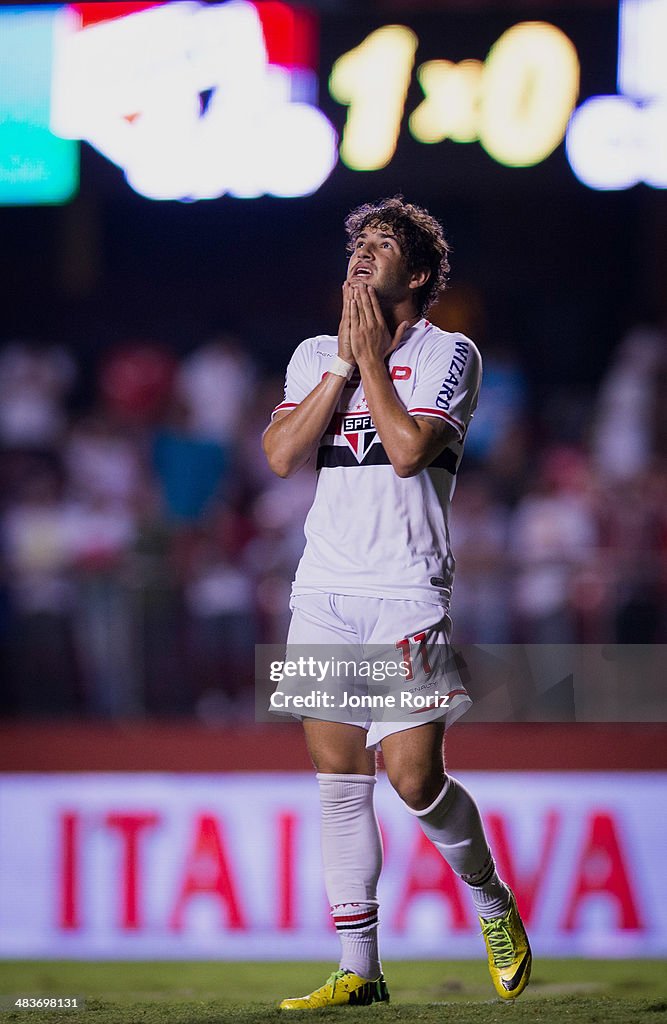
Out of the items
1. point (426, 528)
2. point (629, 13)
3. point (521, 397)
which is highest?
point (629, 13)

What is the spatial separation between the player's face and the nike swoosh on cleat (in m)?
1.69

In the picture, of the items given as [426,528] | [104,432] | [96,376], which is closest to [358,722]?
[426,528]

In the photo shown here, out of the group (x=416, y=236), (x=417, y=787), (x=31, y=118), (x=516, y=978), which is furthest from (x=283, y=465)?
(x=31, y=118)

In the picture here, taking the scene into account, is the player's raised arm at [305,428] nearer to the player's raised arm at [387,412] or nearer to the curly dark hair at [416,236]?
the player's raised arm at [387,412]

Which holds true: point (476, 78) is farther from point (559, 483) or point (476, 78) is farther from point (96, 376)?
point (96, 376)

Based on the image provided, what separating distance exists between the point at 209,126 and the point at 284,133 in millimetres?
345

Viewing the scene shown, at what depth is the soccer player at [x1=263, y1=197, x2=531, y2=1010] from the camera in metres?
3.38

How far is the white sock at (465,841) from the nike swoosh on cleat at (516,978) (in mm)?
139

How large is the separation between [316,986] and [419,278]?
107 inches

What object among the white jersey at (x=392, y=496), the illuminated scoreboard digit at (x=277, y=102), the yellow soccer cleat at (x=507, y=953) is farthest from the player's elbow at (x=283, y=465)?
the illuminated scoreboard digit at (x=277, y=102)

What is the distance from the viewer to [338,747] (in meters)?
3.45

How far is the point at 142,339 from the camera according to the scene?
32.3 feet

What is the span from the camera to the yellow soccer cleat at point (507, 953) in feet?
11.5

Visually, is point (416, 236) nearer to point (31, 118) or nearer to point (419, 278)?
point (419, 278)
